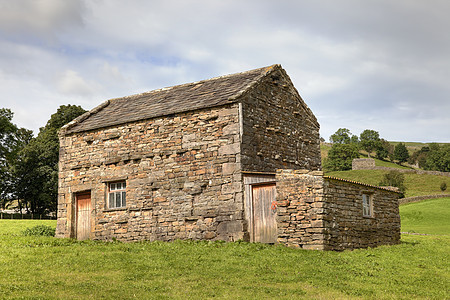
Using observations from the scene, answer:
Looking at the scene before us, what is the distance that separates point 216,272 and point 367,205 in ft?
26.9

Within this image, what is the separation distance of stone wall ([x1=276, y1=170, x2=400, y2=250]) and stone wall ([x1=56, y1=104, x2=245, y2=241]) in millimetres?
1853

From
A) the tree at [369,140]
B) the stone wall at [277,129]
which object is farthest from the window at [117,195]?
the tree at [369,140]

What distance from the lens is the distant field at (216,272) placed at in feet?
30.0

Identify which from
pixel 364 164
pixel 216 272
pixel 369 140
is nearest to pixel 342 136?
pixel 369 140

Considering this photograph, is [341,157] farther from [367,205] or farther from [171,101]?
[367,205]

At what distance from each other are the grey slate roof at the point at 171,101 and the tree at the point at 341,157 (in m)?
67.3

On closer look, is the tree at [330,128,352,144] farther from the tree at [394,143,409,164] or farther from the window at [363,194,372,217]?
the window at [363,194,372,217]

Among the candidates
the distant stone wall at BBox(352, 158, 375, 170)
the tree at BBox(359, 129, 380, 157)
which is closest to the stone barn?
the distant stone wall at BBox(352, 158, 375, 170)

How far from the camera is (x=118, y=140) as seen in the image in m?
19.3

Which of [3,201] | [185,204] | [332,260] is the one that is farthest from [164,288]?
[3,201]

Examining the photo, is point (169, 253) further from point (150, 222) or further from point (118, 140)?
point (118, 140)

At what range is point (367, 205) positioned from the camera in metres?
16.7

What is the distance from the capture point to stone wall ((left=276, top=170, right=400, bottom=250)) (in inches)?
549

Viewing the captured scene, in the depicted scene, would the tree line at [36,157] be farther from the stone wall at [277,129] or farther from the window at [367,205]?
the window at [367,205]
